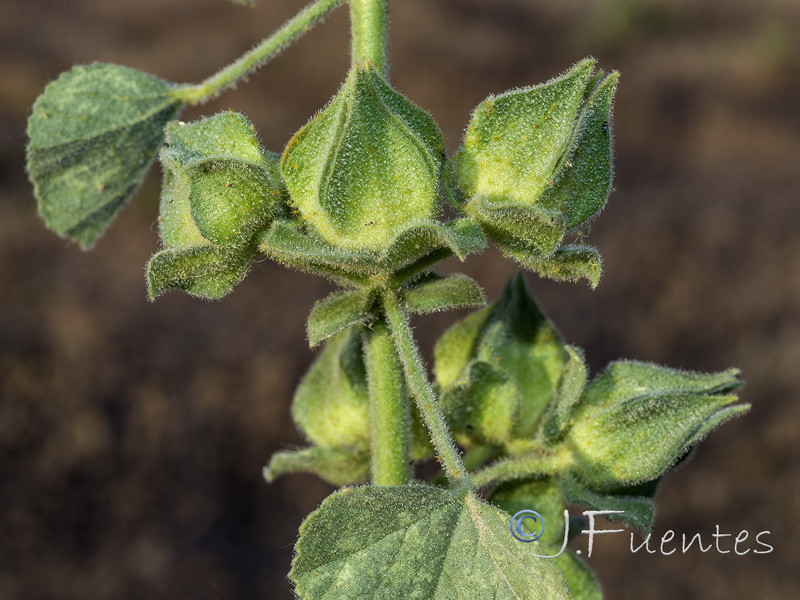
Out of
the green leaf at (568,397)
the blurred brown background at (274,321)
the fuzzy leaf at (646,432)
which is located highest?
the blurred brown background at (274,321)

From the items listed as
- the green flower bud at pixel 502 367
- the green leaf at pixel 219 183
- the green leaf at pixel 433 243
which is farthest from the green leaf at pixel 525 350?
the green leaf at pixel 219 183

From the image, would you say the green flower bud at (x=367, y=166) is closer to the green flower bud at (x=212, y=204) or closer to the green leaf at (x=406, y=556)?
the green flower bud at (x=212, y=204)

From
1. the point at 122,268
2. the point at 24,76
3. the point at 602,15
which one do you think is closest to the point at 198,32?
the point at 24,76

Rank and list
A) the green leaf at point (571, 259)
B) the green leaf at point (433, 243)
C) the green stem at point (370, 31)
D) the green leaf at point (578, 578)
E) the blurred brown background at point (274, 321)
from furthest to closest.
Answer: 1. the blurred brown background at point (274, 321)
2. the green leaf at point (578, 578)
3. the green stem at point (370, 31)
4. the green leaf at point (571, 259)
5. the green leaf at point (433, 243)

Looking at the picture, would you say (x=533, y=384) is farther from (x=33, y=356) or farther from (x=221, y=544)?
(x=33, y=356)

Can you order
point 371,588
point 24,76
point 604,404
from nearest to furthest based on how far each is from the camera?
point 371,588
point 604,404
point 24,76

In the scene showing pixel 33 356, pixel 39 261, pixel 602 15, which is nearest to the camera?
pixel 33 356
